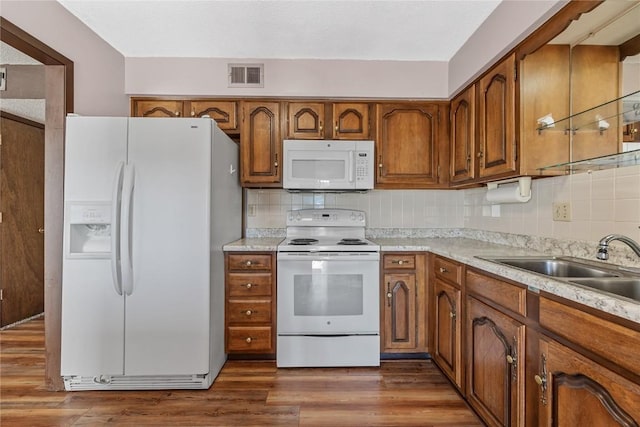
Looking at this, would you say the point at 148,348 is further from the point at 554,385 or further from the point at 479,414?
the point at 554,385

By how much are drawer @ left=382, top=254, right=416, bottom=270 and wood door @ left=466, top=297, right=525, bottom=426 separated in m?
0.64

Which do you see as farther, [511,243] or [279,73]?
[279,73]

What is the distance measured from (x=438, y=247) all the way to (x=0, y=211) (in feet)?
13.3

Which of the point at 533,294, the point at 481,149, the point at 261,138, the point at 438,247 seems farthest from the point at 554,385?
the point at 261,138

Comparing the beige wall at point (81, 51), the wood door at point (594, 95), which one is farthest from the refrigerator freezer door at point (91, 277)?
the wood door at point (594, 95)

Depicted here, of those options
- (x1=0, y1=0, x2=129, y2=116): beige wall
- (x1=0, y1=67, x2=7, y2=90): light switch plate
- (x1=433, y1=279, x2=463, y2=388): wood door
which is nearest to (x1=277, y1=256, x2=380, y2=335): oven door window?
(x1=433, y1=279, x2=463, y2=388): wood door

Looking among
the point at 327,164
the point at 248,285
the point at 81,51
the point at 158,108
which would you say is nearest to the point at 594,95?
the point at 327,164

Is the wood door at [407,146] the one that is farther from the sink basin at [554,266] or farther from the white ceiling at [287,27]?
the sink basin at [554,266]

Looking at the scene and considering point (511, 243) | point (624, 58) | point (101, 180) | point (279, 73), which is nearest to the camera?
point (624, 58)

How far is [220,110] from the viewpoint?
8.72ft

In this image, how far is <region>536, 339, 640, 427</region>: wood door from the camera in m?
0.84

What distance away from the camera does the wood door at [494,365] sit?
1.33 m

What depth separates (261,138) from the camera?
2.67 meters

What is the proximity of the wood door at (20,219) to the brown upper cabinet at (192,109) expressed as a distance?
1.68 metres
